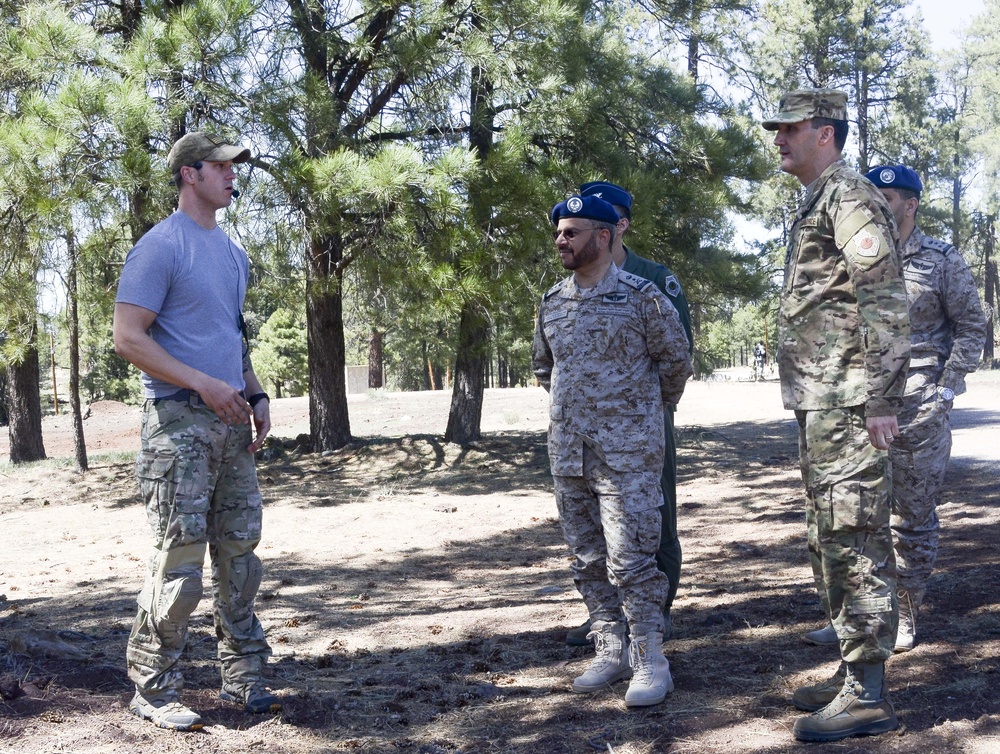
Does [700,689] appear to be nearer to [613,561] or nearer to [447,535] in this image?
[613,561]

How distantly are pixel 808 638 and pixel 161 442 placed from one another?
9.91 feet

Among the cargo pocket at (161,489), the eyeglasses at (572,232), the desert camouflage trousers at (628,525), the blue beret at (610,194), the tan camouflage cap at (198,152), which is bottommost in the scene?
the desert camouflage trousers at (628,525)

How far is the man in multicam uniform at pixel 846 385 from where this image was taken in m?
3.34

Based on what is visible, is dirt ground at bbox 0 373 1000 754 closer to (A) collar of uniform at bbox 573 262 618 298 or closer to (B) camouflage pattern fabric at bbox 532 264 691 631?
(B) camouflage pattern fabric at bbox 532 264 691 631

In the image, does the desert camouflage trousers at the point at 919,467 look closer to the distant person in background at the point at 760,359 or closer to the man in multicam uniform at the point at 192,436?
the man in multicam uniform at the point at 192,436

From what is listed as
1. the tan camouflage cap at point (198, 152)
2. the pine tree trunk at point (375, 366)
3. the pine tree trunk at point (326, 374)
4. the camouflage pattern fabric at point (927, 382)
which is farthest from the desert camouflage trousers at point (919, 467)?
the pine tree trunk at point (375, 366)

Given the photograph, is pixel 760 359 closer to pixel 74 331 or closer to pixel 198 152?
pixel 74 331

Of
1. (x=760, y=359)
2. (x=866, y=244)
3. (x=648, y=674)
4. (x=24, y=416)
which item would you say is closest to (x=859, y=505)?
(x=866, y=244)

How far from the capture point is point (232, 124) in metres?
10.1

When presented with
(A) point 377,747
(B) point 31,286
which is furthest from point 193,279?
(B) point 31,286

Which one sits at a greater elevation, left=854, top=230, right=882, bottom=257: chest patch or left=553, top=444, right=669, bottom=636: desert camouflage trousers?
left=854, top=230, right=882, bottom=257: chest patch

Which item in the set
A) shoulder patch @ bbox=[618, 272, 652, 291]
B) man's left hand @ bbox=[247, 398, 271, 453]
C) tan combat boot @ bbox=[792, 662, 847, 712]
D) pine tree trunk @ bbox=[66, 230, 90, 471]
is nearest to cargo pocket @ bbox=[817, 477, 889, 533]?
tan combat boot @ bbox=[792, 662, 847, 712]

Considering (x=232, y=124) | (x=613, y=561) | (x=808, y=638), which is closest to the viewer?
(x=613, y=561)

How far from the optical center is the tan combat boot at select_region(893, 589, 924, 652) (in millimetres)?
4324
